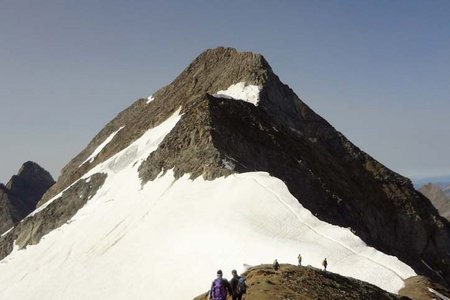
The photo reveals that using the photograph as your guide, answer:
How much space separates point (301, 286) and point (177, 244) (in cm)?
1960

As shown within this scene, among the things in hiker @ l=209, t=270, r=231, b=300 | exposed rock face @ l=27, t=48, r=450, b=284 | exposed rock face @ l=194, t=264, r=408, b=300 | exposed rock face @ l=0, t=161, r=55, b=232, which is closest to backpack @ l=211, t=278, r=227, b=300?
hiker @ l=209, t=270, r=231, b=300

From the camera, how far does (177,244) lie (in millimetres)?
43781

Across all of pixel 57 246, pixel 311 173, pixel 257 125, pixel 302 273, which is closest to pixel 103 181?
pixel 57 246

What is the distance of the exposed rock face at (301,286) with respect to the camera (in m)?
24.3

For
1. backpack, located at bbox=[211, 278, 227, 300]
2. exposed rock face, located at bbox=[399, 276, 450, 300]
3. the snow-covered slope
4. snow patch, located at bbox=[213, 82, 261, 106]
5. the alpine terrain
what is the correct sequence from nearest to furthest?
backpack, located at bbox=[211, 278, 227, 300] → exposed rock face, located at bbox=[399, 276, 450, 300] → the snow-covered slope → the alpine terrain → snow patch, located at bbox=[213, 82, 261, 106]

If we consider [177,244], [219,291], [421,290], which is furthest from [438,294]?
[177,244]

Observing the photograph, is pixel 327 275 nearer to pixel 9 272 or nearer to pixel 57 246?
pixel 57 246

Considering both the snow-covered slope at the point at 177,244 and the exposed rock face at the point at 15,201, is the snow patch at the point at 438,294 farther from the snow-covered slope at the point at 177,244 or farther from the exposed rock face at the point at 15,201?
the exposed rock face at the point at 15,201

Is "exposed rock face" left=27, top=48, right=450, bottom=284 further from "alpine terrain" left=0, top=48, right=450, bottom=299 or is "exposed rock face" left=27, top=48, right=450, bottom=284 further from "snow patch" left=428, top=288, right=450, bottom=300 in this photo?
"snow patch" left=428, top=288, right=450, bottom=300

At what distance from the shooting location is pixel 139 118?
344 feet

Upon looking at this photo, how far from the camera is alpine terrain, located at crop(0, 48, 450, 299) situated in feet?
126

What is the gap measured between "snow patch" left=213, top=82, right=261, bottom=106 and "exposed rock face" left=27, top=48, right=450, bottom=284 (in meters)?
1.08

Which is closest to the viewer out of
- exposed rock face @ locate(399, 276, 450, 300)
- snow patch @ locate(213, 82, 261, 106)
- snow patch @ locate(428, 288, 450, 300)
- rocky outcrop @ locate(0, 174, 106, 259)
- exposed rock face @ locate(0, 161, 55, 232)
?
exposed rock face @ locate(399, 276, 450, 300)

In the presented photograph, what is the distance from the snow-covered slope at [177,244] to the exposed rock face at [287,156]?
4396mm
